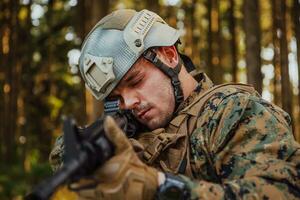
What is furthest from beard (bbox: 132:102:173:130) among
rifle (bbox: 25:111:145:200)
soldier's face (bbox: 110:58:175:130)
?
rifle (bbox: 25:111:145:200)

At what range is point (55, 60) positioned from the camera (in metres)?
14.0

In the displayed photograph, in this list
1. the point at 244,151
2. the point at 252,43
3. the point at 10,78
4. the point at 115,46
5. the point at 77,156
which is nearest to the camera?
the point at 77,156

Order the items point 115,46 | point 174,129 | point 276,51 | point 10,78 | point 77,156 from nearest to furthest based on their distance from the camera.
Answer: point 77,156
point 174,129
point 115,46
point 10,78
point 276,51

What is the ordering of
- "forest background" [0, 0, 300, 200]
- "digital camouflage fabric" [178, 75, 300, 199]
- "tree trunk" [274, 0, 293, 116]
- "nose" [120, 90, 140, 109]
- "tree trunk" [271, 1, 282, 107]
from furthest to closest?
"tree trunk" [271, 1, 282, 107]
"forest background" [0, 0, 300, 200]
"tree trunk" [274, 0, 293, 116]
"nose" [120, 90, 140, 109]
"digital camouflage fabric" [178, 75, 300, 199]

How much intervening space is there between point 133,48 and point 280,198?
3.37 ft

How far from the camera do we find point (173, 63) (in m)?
2.95

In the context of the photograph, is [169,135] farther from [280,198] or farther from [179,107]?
[280,198]

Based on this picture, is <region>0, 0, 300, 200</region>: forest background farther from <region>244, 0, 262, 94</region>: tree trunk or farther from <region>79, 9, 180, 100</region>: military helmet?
<region>79, 9, 180, 100</region>: military helmet

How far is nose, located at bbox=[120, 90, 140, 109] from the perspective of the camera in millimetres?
2760

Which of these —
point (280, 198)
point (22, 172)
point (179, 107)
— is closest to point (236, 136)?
point (280, 198)

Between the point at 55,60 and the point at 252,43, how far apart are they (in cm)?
785

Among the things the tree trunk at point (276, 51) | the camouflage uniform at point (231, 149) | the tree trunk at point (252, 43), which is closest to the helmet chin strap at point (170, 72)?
the camouflage uniform at point (231, 149)

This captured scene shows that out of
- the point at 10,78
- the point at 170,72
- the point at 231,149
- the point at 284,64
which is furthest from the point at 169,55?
the point at 10,78

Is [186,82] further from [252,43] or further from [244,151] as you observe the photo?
[252,43]
